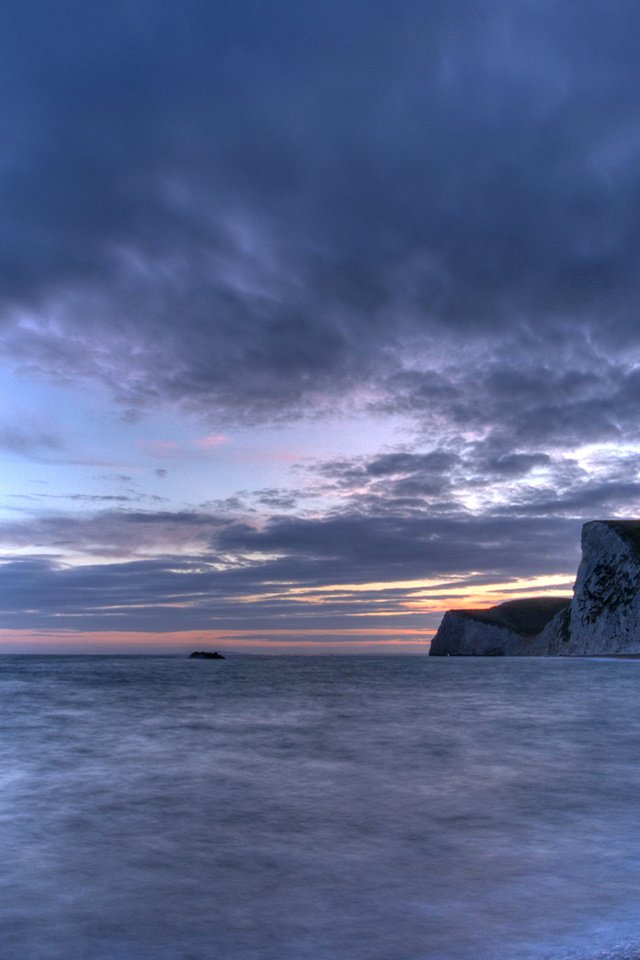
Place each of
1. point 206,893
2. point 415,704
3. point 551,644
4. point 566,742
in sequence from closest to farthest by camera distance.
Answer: point 206,893
point 566,742
point 415,704
point 551,644

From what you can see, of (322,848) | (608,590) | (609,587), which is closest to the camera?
(322,848)

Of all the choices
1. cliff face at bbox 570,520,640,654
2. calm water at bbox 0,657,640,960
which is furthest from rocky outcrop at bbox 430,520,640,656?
calm water at bbox 0,657,640,960

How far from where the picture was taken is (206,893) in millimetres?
7949

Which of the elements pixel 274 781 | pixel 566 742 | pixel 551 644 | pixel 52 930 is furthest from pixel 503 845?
pixel 551 644

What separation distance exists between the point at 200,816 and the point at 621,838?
702 centimetres

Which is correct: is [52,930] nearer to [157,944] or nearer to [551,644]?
[157,944]

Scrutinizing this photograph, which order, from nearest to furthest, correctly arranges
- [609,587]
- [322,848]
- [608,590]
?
[322,848]
[609,587]
[608,590]

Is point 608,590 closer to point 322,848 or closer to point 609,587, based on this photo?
point 609,587

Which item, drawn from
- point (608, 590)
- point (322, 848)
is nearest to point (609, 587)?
point (608, 590)

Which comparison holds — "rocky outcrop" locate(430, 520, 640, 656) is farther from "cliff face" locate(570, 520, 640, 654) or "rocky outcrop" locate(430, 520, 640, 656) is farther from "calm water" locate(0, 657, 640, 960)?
"calm water" locate(0, 657, 640, 960)

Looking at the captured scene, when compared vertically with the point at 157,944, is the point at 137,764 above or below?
below

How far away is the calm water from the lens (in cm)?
647

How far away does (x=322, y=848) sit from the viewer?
990 cm

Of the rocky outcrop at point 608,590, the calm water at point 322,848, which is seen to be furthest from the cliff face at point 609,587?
the calm water at point 322,848
